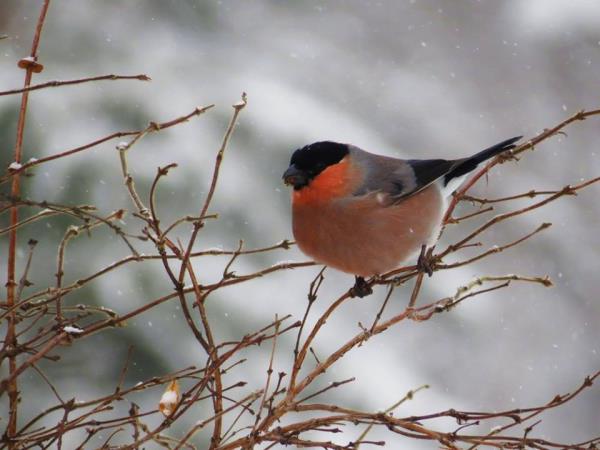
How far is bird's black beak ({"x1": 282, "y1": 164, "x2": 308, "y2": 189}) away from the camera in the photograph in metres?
2.00

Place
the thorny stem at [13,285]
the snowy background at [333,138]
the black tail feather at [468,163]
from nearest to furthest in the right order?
the thorny stem at [13,285] → the black tail feather at [468,163] → the snowy background at [333,138]

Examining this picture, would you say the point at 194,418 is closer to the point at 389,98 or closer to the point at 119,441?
the point at 119,441

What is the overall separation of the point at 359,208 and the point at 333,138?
7.25ft

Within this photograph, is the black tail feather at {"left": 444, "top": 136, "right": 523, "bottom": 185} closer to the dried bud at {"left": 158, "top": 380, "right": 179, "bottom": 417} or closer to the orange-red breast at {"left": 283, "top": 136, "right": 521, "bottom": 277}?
the orange-red breast at {"left": 283, "top": 136, "right": 521, "bottom": 277}

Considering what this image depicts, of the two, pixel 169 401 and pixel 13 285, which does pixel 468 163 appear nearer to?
pixel 169 401

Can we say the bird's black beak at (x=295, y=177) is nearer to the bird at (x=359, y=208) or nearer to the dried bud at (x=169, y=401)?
the bird at (x=359, y=208)

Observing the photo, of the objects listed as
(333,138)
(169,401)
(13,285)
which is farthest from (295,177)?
(333,138)

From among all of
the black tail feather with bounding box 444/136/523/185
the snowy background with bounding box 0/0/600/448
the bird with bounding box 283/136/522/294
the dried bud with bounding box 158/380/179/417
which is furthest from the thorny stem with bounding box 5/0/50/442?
the snowy background with bounding box 0/0/600/448

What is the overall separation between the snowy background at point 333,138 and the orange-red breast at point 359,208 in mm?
670

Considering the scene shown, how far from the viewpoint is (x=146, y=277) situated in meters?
3.06

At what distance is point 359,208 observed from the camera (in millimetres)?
2061

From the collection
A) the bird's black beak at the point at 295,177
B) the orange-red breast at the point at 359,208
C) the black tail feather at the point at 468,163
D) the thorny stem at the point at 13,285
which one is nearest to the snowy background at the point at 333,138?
the black tail feather at the point at 468,163

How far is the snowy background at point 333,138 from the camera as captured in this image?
309 cm

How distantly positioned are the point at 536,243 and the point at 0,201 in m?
4.35
